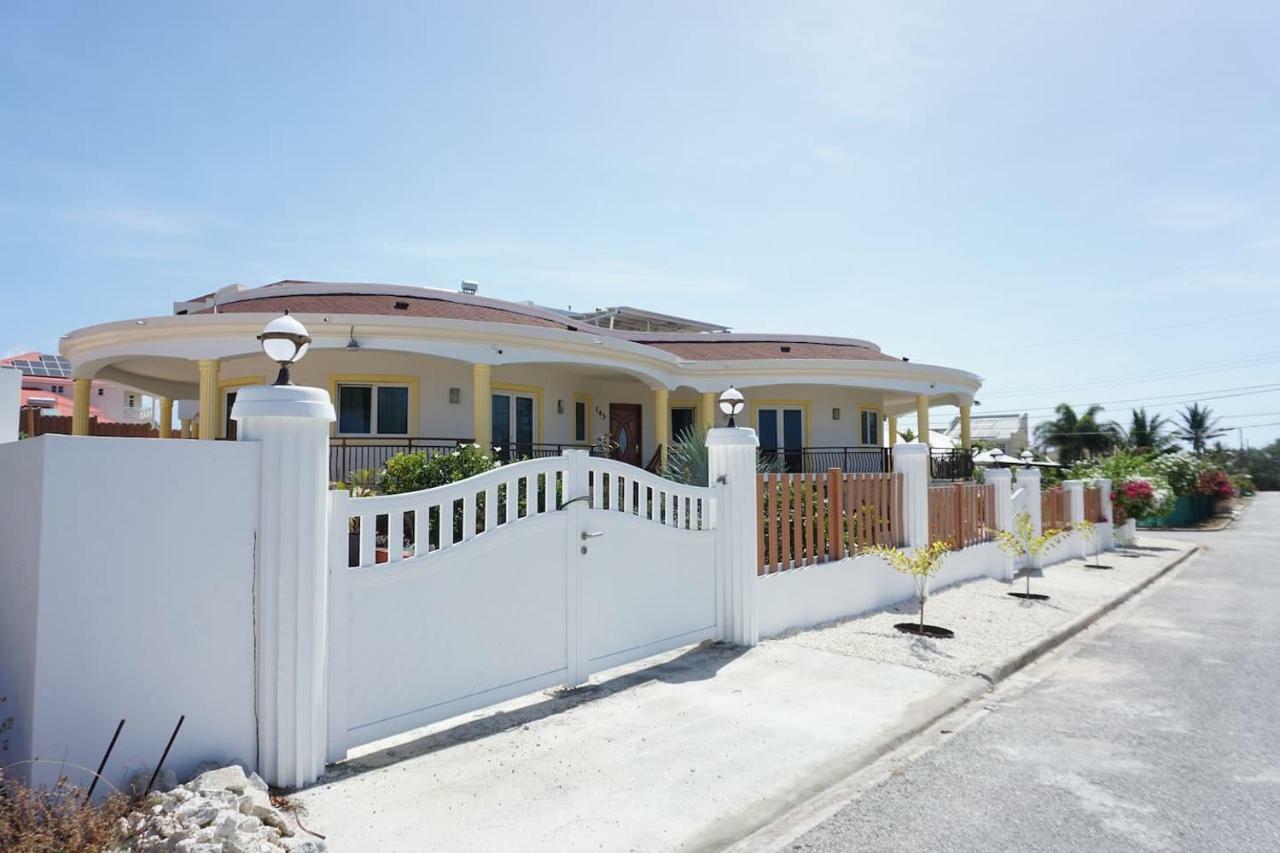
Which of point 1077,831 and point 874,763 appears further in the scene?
point 874,763

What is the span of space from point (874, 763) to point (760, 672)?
65.8 inches

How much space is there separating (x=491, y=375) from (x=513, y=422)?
4.28ft

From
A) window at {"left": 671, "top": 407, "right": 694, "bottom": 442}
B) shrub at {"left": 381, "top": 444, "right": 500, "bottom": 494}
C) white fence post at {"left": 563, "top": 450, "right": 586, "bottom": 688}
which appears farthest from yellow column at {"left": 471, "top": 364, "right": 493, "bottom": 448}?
window at {"left": 671, "top": 407, "right": 694, "bottom": 442}

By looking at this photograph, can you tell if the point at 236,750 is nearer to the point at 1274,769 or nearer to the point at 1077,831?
the point at 1077,831

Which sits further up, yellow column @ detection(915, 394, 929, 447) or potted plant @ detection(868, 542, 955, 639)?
yellow column @ detection(915, 394, 929, 447)

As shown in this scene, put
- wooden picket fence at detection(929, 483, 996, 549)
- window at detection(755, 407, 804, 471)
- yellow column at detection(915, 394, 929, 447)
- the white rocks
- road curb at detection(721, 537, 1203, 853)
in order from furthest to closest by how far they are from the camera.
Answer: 1. window at detection(755, 407, 804, 471)
2. yellow column at detection(915, 394, 929, 447)
3. wooden picket fence at detection(929, 483, 996, 549)
4. road curb at detection(721, 537, 1203, 853)
5. the white rocks

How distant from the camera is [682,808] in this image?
372 centimetres

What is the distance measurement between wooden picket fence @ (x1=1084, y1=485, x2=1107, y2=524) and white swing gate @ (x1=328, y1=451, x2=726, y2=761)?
1510 cm

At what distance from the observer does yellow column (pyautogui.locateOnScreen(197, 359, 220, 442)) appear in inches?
482

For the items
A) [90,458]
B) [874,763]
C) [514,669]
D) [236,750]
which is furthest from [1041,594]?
[90,458]

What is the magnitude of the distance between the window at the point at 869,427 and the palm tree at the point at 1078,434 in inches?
1147

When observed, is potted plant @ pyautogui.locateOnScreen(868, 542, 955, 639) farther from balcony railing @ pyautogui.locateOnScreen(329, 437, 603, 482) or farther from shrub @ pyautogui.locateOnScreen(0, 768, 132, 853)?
shrub @ pyautogui.locateOnScreen(0, 768, 132, 853)

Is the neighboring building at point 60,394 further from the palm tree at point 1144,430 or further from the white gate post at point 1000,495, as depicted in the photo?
the palm tree at point 1144,430

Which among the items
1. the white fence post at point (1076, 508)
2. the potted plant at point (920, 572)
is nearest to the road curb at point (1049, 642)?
the potted plant at point (920, 572)
